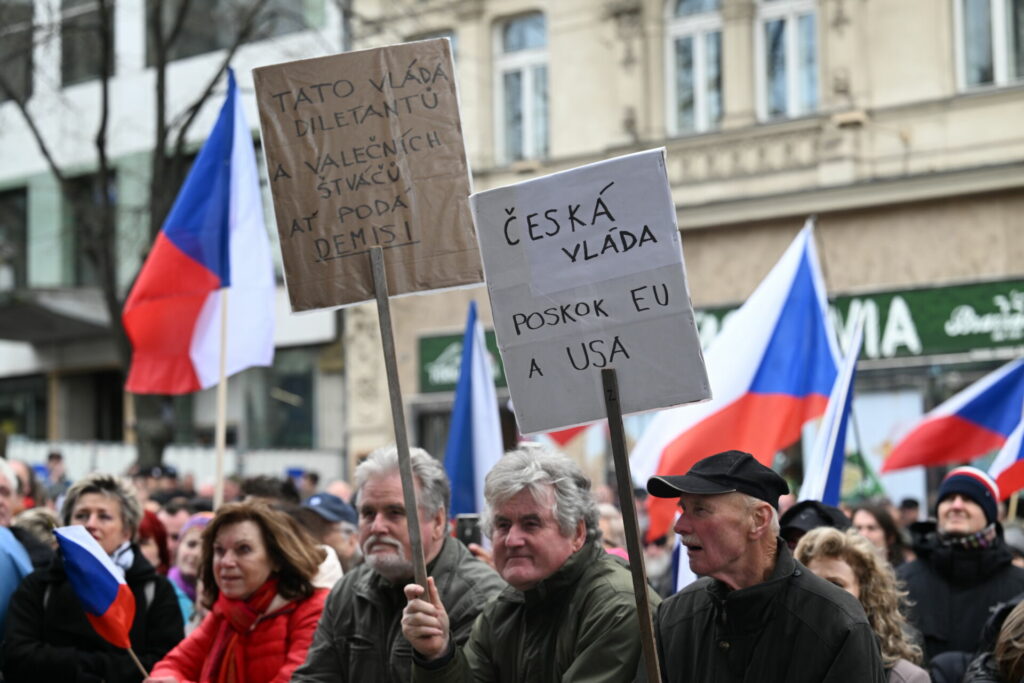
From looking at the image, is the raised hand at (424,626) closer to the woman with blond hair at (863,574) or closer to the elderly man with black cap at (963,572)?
the woman with blond hair at (863,574)

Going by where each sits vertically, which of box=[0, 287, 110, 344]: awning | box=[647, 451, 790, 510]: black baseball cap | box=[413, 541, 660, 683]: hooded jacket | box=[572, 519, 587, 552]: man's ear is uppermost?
box=[0, 287, 110, 344]: awning

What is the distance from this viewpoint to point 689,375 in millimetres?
4051

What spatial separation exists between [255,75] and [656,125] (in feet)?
48.8

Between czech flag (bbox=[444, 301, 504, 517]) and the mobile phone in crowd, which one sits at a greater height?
czech flag (bbox=[444, 301, 504, 517])

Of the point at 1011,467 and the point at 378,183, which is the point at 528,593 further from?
the point at 1011,467

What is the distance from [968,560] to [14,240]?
79.9 ft

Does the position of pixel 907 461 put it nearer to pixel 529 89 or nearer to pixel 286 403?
pixel 529 89

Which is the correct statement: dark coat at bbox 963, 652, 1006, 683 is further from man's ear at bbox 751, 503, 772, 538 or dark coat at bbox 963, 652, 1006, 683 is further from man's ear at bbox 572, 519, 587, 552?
man's ear at bbox 572, 519, 587, 552

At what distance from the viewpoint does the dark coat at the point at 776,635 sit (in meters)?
3.88

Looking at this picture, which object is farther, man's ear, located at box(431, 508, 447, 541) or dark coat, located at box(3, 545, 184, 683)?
dark coat, located at box(3, 545, 184, 683)

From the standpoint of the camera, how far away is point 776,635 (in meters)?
3.95

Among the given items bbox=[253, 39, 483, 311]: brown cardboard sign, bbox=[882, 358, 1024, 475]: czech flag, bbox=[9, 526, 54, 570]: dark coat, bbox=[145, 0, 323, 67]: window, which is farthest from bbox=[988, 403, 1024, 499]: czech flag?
bbox=[145, 0, 323, 67]: window

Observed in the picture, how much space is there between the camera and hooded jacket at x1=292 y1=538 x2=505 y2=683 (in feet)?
16.8

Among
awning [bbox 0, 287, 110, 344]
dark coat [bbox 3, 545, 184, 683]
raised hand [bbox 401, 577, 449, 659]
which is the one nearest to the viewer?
raised hand [bbox 401, 577, 449, 659]
